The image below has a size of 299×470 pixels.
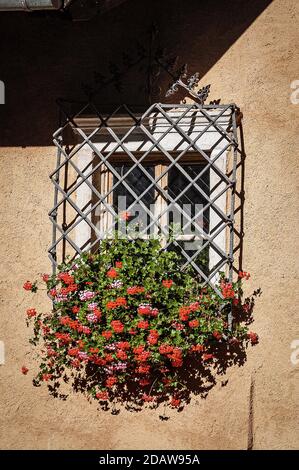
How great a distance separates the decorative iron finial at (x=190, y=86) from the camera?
3309mm

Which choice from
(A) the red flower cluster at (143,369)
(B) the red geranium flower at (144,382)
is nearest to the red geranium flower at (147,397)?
(B) the red geranium flower at (144,382)

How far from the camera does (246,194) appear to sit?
3.30 meters

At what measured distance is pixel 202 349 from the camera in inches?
118

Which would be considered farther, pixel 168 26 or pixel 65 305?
pixel 168 26

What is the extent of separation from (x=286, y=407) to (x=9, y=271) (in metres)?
2.18

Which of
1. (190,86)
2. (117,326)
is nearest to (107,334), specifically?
(117,326)

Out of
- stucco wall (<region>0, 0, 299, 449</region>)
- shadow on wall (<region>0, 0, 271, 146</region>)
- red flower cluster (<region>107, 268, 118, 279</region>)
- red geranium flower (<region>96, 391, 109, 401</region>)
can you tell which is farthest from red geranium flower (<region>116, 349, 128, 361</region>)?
shadow on wall (<region>0, 0, 271, 146</region>)

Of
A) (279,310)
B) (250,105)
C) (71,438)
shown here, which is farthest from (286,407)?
(250,105)

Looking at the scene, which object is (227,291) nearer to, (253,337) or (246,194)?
(253,337)

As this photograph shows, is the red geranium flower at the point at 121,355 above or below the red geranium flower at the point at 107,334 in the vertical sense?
below

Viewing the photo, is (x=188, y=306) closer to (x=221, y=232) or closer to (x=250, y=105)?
(x=221, y=232)

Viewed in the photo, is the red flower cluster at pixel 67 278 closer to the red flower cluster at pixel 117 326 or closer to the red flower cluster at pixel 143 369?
the red flower cluster at pixel 117 326

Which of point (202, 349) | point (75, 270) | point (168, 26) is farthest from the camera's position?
point (168, 26)

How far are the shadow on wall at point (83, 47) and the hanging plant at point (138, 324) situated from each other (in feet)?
3.84
